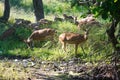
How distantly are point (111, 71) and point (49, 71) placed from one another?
6.86 ft

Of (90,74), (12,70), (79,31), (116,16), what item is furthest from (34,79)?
(79,31)

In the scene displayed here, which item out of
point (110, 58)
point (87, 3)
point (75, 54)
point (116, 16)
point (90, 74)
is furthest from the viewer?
point (75, 54)

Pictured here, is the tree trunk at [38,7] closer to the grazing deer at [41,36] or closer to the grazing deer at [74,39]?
the grazing deer at [41,36]

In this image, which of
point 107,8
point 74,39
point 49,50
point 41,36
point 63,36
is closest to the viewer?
point 107,8

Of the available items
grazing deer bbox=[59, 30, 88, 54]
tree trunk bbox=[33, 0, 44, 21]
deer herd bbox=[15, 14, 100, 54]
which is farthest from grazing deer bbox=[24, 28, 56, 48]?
tree trunk bbox=[33, 0, 44, 21]

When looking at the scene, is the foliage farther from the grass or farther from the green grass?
the green grass

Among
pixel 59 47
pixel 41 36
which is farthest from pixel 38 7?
pixel 59 47

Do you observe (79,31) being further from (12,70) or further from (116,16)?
(116,16)

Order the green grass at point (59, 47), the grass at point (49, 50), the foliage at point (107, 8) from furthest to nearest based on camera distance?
the green grass at point (59, 47), the grass at point (49, 50), the foliage at point (107, 8)

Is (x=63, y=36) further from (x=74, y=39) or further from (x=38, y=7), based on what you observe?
(x=38, y=7)

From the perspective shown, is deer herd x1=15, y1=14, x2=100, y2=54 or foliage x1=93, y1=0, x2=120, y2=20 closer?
foliage x1=93, y1=0, x2=120, y2=20

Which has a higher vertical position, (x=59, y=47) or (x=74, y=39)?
(x=74, y=39)

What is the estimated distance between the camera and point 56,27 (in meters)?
16.8

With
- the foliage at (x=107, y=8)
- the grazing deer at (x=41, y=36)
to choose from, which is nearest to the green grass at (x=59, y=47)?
the grazing deer at (x=41, y=36)
